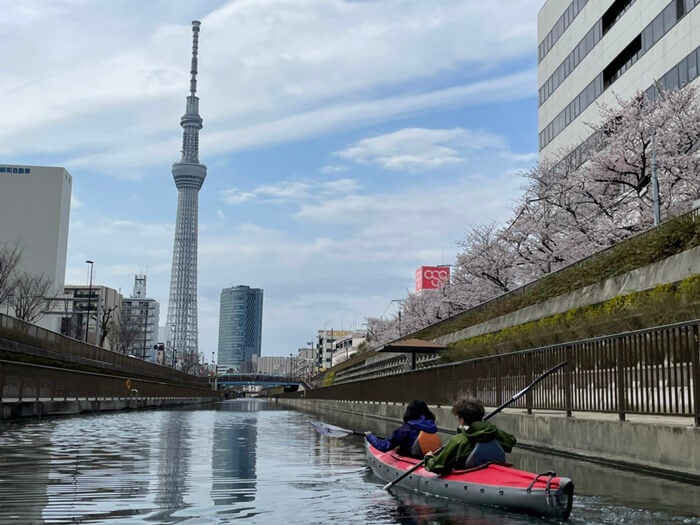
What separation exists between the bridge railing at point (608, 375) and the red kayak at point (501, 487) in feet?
12.1

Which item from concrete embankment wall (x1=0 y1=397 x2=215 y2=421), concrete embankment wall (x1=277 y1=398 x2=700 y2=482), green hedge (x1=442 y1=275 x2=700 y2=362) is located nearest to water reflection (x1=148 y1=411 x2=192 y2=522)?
concrete embankment wall (x1=277 y1=398 x2=700 y2=482)

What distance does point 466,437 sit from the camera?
8.28 m

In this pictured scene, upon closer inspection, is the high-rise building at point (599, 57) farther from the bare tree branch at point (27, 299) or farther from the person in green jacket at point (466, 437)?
the bare tree branch at point (27, 299)

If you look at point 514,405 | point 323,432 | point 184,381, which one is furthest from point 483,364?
point 184,381

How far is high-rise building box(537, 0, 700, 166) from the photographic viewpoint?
132 ft

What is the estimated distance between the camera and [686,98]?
3447 cm

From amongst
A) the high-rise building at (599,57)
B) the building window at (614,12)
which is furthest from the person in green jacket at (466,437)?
the building window at (614,12)

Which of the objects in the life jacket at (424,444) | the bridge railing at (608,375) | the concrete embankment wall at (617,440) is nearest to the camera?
the life jacket at (424,444)

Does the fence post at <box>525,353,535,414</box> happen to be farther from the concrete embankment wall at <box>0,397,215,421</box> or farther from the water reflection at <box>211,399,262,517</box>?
the concrete embankment wall at <box>0,397,215,421</box>

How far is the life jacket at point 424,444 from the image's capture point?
9.67 m

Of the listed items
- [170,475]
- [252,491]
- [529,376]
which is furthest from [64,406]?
[252,491]

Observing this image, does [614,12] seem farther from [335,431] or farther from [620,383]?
[620,383]

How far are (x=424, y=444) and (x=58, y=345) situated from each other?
37333mm

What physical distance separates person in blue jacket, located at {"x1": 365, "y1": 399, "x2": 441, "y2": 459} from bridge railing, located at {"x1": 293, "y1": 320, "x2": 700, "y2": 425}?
11.2 feet
